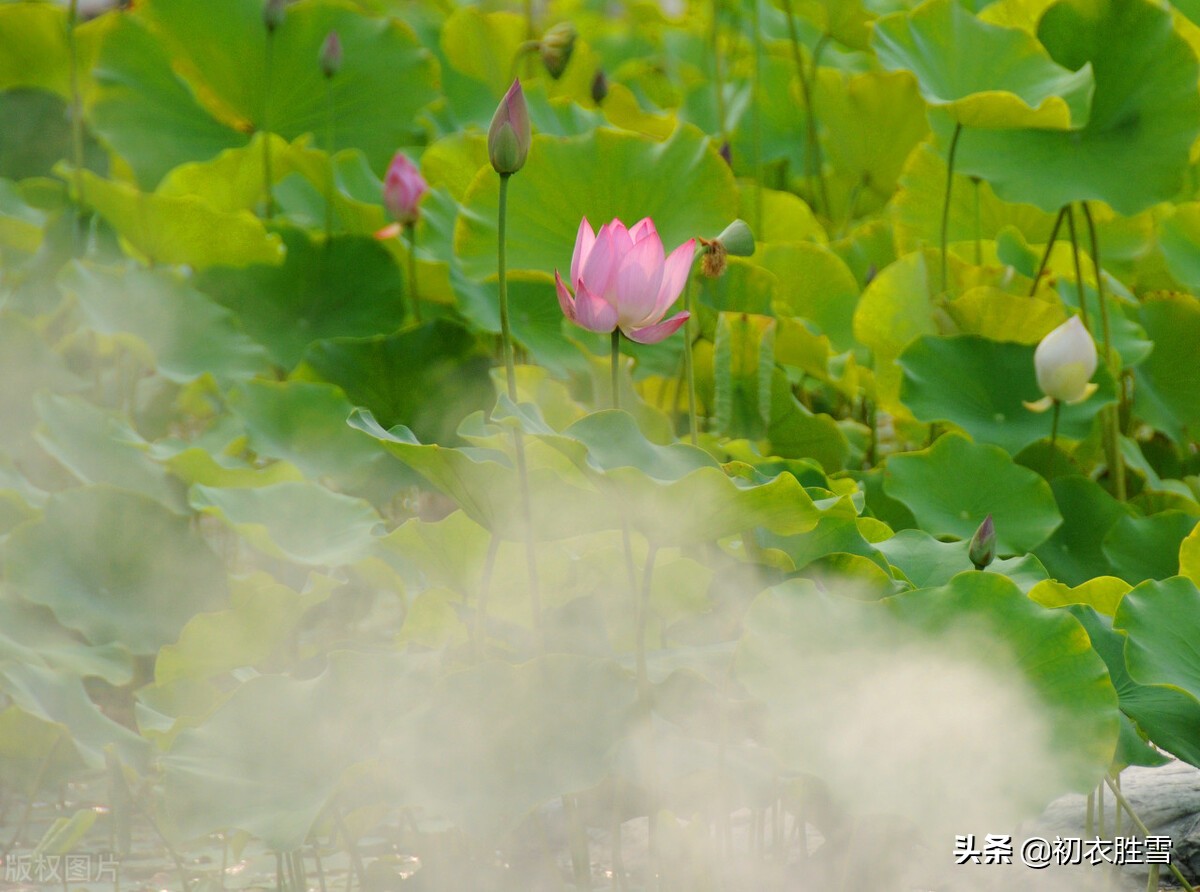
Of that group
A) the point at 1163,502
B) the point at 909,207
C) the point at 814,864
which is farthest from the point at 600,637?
the point at 909,207

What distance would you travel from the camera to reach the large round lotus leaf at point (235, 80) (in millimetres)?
1787

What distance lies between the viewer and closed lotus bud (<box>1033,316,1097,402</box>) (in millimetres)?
1193

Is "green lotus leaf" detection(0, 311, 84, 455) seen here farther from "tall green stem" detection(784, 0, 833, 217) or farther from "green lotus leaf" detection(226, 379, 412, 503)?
"tall green stem" detection(784, 0, 833, 217)

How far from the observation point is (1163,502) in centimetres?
136

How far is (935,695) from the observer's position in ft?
2.45

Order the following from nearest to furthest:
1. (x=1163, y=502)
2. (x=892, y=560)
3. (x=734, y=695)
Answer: (x=734, y=695), (x=892, y=560), (x=1163, y=502)

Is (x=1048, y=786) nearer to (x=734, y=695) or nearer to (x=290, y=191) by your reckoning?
(x=734, y=695)

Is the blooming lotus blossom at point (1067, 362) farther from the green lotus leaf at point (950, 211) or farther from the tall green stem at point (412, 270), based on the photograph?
the tall green stem at point (412, 270)

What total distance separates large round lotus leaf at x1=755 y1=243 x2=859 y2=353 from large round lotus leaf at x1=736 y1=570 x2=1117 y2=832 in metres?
0.76

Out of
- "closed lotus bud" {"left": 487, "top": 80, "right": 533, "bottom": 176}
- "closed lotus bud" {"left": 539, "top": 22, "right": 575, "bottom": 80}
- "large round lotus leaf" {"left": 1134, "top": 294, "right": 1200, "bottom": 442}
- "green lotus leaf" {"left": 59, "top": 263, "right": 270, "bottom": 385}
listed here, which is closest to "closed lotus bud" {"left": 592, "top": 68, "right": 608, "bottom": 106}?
"closed lotus bud" {"left": 539, "top": 22, "right": 575, "bottom": 80}

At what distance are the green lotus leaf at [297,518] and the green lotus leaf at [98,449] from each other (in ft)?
0.75

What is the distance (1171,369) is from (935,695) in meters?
0.94

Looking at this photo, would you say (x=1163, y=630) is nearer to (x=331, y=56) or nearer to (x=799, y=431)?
(x=799, y=431)

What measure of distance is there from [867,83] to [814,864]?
50.0 inches
